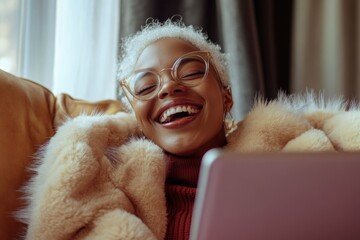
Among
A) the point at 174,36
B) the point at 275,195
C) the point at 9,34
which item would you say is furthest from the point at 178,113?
the point at 9,34

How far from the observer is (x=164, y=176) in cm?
102

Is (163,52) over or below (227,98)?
over

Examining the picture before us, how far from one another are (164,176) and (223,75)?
35 centimetres

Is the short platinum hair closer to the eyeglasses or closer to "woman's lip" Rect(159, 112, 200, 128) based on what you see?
the eyeglasses

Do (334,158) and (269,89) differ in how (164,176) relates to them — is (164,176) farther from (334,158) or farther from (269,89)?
(269,89)

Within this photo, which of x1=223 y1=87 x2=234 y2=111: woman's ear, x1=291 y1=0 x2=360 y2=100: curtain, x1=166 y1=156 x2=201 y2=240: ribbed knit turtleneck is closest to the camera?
x1=166 y1=156 x2=201 y2=240: ribbed knit turtleneck

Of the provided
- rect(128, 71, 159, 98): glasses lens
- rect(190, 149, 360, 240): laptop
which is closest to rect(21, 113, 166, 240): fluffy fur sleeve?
rect(128, 71, 159, 98): glasses lens

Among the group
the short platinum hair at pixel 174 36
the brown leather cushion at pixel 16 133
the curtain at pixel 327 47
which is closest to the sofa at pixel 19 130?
the brown leather cushion at pixel 16 133

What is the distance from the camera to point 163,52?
1127 millimetres

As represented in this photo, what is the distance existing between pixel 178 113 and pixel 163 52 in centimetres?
17

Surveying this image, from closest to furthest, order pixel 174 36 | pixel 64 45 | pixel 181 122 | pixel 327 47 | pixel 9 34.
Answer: pixel 181 122, pixel 174 36, pixel 9 34, pixel 64 45, pixel 327 47

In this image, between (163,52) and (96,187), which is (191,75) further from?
(96,187)

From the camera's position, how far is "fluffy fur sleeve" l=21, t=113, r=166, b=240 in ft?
2.85

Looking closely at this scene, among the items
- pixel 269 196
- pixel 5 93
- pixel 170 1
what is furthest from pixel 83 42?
pixel 269 196
